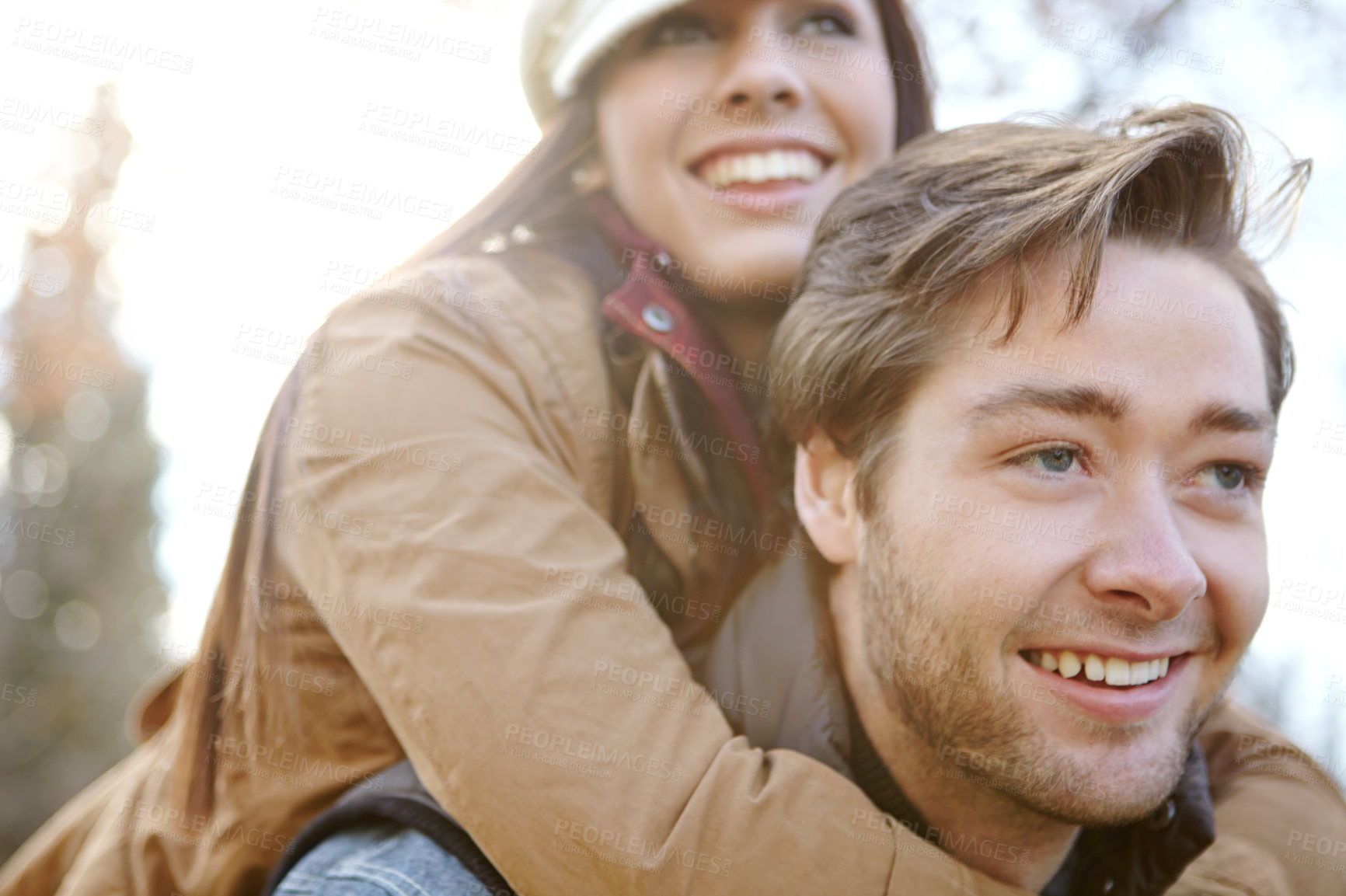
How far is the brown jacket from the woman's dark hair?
0.16 meters

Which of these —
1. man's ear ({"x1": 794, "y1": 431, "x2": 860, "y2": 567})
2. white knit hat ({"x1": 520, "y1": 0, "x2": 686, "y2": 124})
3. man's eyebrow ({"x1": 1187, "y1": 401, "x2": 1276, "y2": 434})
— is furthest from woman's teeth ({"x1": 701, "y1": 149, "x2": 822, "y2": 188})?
man's eyebrow ({"x1": 1187, "y1": 401, "x2": 1276, "y2": 434})

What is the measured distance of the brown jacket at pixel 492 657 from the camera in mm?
1376

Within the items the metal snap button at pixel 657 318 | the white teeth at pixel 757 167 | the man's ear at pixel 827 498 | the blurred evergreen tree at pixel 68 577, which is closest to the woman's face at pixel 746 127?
the white teeth at pixel 757 167

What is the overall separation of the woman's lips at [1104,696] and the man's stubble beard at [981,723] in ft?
0.07

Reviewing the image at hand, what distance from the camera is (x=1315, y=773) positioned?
1803 millimetres

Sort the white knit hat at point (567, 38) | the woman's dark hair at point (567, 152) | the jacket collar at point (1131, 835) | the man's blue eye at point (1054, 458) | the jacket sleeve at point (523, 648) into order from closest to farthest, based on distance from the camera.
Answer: the jacket sleeve at point (523, 648) < the man's blue eye at point (1054, 458) < the jacket collar at point (1131, 835) < the white knit hat at point (567, 38) < the woman's dark hair at point (567, 152)

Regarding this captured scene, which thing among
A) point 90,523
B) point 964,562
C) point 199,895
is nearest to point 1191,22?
point 964,562

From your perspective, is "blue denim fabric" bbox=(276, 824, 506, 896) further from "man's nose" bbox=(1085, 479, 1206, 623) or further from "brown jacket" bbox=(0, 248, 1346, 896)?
"man's nose" bbox=(1085, 479, 1206, 623)

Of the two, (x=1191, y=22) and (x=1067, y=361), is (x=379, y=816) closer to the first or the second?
(x=1067, y=361)

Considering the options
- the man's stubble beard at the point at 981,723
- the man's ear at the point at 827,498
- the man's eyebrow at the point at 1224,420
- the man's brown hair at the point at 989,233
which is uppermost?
the man's brown hair at the point at 989,233

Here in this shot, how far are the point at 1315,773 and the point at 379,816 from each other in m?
1.65

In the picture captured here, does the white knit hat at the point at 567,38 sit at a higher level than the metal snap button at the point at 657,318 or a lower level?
higher

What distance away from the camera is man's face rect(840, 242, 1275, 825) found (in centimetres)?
142

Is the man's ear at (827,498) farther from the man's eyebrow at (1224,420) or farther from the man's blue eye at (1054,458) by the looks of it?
the man's eyebrow at (1224,420)
